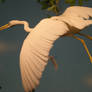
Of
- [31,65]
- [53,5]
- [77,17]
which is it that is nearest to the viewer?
[31,65]

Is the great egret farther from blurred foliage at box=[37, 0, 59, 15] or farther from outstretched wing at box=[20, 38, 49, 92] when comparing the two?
blurred foliage at box=[37, 0, 59, 15]

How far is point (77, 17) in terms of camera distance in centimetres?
116

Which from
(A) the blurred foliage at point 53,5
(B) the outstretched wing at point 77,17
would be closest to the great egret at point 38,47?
(B) the outstretched wing at point 77,17

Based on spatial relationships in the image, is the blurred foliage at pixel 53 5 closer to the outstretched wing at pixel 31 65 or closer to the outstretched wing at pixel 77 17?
the outstretched wing at pixel 77 17

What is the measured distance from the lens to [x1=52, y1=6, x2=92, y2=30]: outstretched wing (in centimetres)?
108

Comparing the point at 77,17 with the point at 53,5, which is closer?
the point at 77,17

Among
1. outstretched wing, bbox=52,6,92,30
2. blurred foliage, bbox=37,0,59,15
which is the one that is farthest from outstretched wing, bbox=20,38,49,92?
blurred foliage, bbox=37,0,59,15

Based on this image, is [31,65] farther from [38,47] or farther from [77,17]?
[77,17]

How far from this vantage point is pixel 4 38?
178cm

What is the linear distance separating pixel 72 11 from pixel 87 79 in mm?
695

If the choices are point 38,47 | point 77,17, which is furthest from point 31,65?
point 77,17

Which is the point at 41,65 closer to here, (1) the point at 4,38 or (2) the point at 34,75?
(2) the point at 34,75

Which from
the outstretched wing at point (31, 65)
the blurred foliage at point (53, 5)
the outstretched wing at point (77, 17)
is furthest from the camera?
the blurred foliage at point (53, 5)

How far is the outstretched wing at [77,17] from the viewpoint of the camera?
3.53 ft
